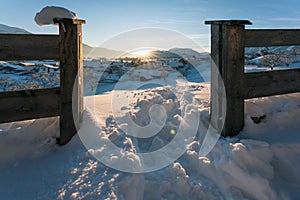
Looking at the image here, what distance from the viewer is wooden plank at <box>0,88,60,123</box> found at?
2730mm

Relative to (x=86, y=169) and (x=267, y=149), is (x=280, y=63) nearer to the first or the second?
(x=267, y=149)

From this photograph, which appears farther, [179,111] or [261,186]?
[179,111]

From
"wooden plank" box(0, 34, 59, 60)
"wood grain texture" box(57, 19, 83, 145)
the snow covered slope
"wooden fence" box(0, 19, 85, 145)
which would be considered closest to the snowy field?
the snow covered slope

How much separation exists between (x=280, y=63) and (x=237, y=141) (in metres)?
9.49

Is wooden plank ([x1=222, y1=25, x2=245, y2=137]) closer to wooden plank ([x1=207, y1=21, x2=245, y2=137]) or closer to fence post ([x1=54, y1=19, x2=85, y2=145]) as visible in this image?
wooden plank ([x1=207, y1=21, x2=245, y2=137])

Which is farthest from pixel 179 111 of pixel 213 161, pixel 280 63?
pixel 280 63

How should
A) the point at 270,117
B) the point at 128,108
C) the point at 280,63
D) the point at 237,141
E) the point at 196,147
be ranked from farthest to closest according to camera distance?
the point at 280,63 < the point at 128,108 < the point at 270,117 < the point at 237,141 < the point at 196,147

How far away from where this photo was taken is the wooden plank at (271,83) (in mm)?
3379

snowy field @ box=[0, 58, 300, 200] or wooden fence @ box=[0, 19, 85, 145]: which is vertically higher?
wooden fence @ box=[0, 19, 85, 145]

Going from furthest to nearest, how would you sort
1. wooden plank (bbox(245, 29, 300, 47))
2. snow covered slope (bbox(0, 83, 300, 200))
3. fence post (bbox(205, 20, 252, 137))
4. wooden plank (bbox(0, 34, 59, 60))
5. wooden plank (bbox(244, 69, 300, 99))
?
1. wooden plank (bbox(244, 69, 300, 99))
2. wooden plank (bbox(245, 29, 300, 47))
3. fence post (bbox(205, 20, 252, 137))
4. wooden plank (bbox(0, 34, 59, 60))
5. snow covered slope (bbox(0, 83, 300, 200))

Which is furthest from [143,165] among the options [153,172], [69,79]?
[69,79]

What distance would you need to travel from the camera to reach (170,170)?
8.15ft

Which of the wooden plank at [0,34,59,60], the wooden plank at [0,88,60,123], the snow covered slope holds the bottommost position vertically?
the snow covered slope

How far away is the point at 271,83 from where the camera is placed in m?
3.51
